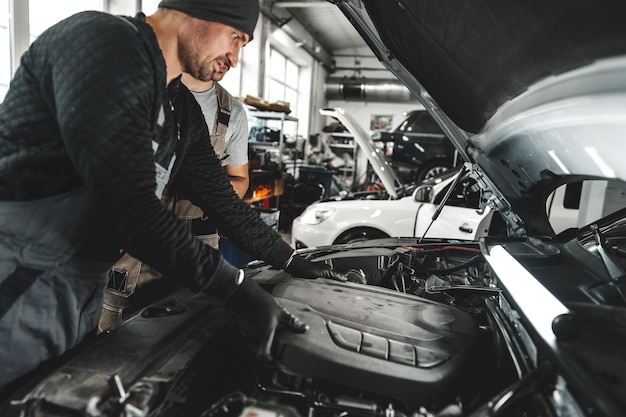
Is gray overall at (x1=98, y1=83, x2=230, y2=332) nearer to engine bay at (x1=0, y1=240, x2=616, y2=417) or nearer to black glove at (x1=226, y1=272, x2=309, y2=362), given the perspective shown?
engine bay at (x1=0, y1=240, x2=616, y2=417)

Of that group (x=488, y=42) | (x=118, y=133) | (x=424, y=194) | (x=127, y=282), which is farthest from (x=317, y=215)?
(x=118, y=133)

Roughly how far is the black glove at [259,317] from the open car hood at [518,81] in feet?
2.61

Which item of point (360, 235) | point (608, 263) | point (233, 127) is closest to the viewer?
point (608, 263)

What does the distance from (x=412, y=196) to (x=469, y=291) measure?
239 cm

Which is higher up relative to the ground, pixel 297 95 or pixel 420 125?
pixel 297 95

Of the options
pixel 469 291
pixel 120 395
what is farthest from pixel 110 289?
pixel 469 291

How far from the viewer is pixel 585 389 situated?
0.71 metres

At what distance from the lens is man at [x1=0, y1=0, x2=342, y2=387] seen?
882 millimetres

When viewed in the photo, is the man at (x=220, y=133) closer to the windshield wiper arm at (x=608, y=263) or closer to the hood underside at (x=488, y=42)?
the hood underside at (x=488, y=42)

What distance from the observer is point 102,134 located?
87cm

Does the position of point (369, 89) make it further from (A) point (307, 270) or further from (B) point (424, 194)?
(A) point (307, 270)

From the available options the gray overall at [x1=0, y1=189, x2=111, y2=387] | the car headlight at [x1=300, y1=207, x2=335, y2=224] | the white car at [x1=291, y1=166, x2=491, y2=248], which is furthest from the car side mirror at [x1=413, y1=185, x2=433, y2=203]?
the gray overall at [x1=0, y1=189, x2=111, y2=387]

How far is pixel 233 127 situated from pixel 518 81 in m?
1.49

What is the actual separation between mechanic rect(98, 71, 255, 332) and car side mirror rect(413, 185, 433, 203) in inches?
75.0
